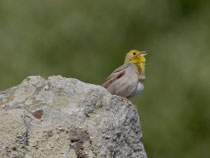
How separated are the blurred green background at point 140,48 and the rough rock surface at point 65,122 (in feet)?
37.0

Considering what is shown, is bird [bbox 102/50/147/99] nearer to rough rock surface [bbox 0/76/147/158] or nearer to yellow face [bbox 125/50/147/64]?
yellow face [bbox 125/50/147/64]

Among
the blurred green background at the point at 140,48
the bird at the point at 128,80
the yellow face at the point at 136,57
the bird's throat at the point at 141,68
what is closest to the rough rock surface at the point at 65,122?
the bird at the point at 128,80

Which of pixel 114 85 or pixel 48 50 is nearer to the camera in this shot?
pixel 114 85

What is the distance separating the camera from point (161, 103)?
20.2 metres

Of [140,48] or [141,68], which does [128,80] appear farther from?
[140,48]

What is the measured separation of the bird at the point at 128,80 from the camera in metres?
10.5

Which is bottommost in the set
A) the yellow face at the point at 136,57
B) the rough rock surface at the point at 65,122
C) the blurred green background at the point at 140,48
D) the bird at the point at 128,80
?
the rough rock surface at the point at 65,122

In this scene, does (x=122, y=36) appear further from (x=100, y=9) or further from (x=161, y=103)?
(x=161, y=103)

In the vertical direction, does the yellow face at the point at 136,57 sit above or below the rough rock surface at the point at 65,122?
above

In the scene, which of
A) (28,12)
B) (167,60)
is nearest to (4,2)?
(28,12)

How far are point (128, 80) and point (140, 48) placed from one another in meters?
13.0

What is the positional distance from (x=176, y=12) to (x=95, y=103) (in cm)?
2019

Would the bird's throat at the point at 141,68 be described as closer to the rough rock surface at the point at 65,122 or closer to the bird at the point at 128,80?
the bird at the point at 128,80

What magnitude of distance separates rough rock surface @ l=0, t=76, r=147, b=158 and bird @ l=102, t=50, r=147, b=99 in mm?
3148
